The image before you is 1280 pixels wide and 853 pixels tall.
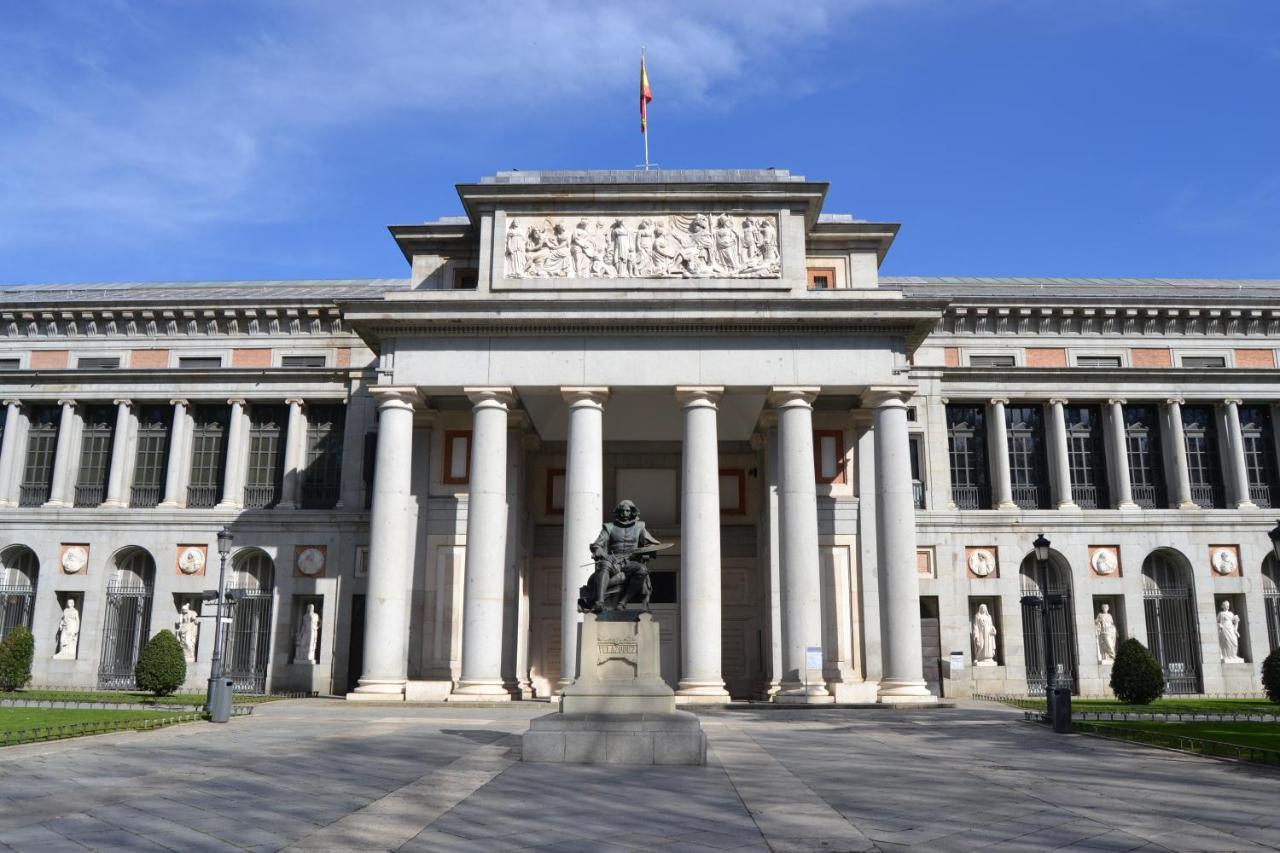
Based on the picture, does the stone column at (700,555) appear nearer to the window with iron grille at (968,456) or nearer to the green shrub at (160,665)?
the window with iron grille at (968,456)

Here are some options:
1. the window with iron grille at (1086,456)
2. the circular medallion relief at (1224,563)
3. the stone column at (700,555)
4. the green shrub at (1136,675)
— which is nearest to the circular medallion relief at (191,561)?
the stone column at (700,555)

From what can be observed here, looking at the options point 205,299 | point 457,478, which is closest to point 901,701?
point 457,478

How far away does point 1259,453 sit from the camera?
43875 mm

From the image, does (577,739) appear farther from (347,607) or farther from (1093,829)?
(347,607)

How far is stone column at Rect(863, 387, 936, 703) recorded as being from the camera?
1245 inches

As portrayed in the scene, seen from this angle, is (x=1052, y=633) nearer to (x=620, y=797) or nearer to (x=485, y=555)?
(x=485, y=555)

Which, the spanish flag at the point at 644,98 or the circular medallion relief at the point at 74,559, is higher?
the spanish flag at the point at 644,98

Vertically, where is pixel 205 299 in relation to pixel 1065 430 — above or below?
above

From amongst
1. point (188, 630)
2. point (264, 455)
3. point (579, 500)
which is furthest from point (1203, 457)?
point (188, 630)

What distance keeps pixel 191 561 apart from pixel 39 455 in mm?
9170

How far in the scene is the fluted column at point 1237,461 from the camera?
140 feet

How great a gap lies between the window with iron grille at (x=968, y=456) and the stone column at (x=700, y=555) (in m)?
15.0

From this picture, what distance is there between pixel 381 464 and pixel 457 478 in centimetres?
416

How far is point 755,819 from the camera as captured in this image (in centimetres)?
1109
